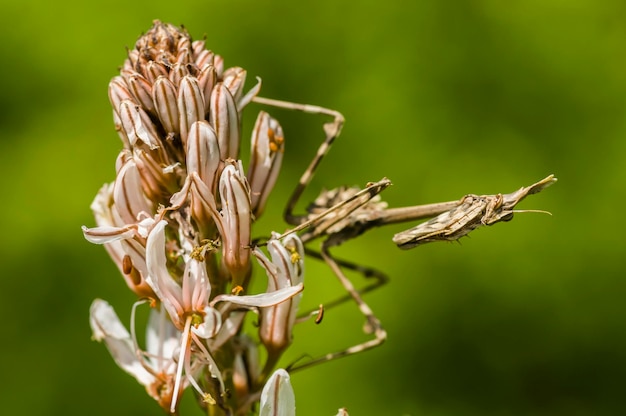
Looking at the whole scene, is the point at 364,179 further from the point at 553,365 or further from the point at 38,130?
the point at 38,130

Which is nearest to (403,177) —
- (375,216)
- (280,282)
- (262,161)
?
(375,216)

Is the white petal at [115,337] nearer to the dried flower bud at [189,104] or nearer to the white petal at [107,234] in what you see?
the white petal at [107,234]

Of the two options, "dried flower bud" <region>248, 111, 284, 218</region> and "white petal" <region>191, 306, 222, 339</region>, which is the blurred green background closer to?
"dried flower bud" <region>248, 111, 284, 218</region>

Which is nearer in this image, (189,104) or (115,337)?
(189,104)

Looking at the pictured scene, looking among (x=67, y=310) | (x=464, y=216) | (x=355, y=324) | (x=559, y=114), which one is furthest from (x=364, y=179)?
(x=464, y=216)

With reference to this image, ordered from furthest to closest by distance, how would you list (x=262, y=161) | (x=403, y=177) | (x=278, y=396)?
1. (x=403, y=177)
2. (x=262, y=161)
3. (x=278, y=396)

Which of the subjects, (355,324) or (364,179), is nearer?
(355,324)

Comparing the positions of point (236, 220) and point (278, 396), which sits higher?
point (236, 220)

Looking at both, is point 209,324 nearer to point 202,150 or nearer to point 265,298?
point 265,298
